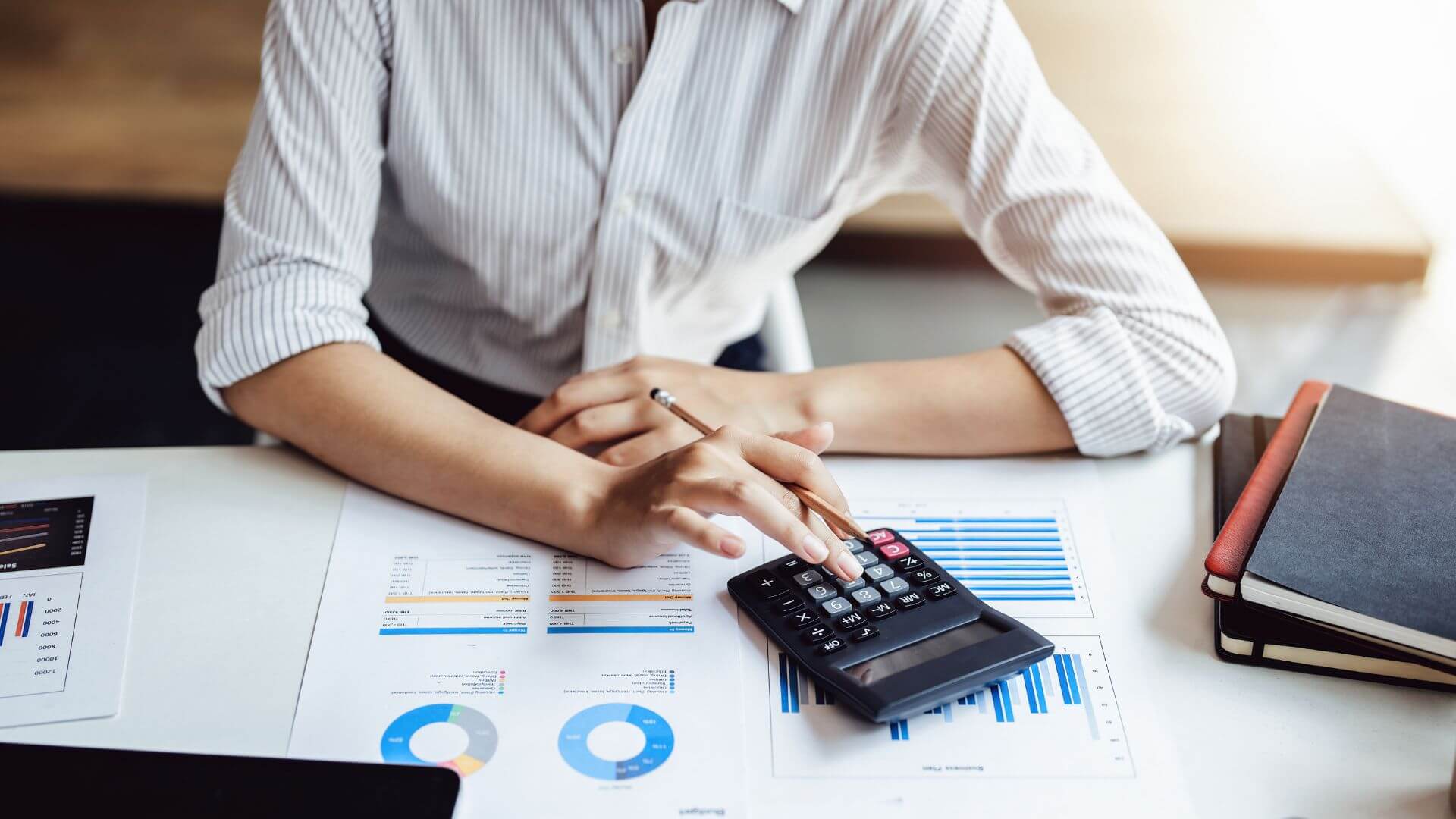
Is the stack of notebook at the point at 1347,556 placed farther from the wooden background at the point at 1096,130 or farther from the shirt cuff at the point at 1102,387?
the wooden background at the point at 1096,130

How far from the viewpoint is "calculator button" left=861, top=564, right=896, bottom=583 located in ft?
2.45

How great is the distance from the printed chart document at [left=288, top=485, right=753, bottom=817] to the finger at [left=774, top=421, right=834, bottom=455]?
10 centimetres

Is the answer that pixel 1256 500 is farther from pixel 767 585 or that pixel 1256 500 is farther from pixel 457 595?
pixel 457 595

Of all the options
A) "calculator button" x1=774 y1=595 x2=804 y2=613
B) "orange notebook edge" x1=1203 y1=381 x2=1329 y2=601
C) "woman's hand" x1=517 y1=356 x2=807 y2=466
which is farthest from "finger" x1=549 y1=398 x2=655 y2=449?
"orange notebook edge" x1=1203 y1=381 x2=1329 y2=601

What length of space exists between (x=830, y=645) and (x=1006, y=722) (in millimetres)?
113

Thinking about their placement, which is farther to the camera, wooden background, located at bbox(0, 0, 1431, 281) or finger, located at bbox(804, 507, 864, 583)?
wooden background, located at bbox(0, 0, 1431, 281)

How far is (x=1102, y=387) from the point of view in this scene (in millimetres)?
907

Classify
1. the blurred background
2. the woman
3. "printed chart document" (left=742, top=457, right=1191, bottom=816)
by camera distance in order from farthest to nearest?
the blurred background < the woman < "printed chart document" (left=742, top=457, right=1191, bottom=816)

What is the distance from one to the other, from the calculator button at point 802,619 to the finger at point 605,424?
0.77 feet

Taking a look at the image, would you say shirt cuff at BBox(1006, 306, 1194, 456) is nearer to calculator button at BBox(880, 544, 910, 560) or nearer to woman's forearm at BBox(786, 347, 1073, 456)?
woman's forearm at BBox(786, 347, 1073, 456)

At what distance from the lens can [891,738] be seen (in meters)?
0.66

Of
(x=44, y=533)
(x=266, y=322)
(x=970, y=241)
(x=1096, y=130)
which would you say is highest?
(x=266, y=322)

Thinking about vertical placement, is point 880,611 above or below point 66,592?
above

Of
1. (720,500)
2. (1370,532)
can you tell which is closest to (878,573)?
(720,500)
